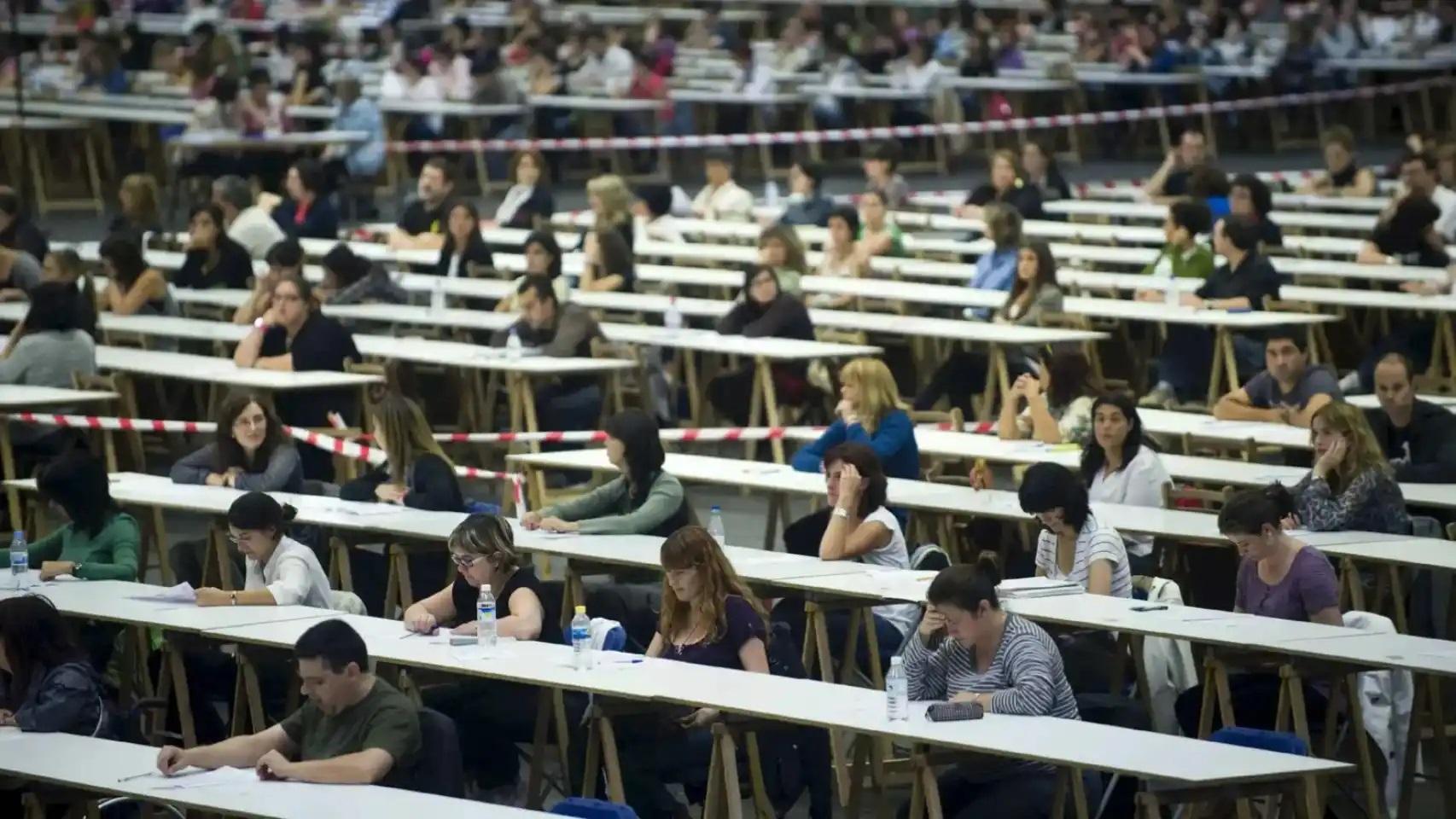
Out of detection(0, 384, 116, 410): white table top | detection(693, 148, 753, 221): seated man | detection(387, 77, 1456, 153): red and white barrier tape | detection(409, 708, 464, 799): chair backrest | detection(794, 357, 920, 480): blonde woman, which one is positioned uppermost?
detection(409, 708, 464, 799): chair backrest

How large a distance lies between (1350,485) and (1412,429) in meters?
1.17

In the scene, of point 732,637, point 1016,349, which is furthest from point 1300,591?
point 1016,349

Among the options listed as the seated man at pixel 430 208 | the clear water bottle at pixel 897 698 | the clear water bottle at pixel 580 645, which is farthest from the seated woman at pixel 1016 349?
the clear water bottle at pixel 897 698

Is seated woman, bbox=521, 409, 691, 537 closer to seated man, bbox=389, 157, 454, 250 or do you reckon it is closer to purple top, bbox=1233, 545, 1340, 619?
purple top, bbox=1233, 545, 1340, 619

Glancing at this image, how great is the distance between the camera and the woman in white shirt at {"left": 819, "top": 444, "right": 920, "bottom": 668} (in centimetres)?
858

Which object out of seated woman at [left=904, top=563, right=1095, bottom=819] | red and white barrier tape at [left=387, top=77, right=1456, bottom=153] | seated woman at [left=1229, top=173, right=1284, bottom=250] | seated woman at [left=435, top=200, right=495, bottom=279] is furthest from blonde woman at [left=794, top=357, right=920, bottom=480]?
red and white barrier tape at [left=387, top=77, right=1456, bottom=153]

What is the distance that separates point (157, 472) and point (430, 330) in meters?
1.74

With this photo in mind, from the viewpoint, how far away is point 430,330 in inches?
547

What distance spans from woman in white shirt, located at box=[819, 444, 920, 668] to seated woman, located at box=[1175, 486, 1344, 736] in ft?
3.85

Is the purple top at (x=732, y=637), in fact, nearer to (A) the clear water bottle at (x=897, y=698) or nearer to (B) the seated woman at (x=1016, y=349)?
(A) the clear water bottle at (x=897, y=698)

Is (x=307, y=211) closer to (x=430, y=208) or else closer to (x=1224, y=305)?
(x=430, y=208)

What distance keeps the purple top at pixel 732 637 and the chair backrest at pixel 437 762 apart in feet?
3.34

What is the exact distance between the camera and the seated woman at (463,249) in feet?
48.6

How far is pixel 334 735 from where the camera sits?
661 centimetres
